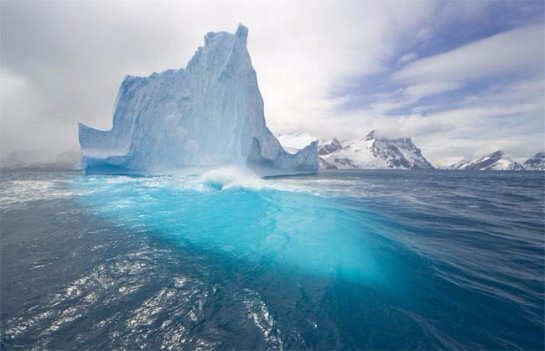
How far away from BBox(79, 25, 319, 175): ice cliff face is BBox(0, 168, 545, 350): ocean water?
2010 cm

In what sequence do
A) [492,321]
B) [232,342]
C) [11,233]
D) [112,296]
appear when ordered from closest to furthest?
[232,342] < [492,321] < [112,296] < [11,233]

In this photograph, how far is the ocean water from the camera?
3.45 meters

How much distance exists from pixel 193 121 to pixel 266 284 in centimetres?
2814

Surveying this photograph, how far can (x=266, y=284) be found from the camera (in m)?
4.82

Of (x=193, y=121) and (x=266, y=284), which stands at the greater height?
(x=193, y=121)

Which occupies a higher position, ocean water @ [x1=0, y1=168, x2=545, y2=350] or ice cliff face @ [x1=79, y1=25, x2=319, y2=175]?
ice cliff face @ [x1=79, y1=25, x2=319, y2=175]

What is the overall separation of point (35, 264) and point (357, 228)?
890 centimetres

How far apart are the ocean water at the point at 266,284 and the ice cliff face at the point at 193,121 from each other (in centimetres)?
2010

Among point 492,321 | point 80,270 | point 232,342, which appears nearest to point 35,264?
point 80,270

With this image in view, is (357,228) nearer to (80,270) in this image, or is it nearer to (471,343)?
(471,343)

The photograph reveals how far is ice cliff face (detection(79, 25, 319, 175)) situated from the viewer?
28.1 m

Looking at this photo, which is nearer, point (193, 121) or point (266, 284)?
point (266, 284)

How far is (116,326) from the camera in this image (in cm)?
351

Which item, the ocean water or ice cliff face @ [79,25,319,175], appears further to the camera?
ice cliff face @ [79,25,319,175]
